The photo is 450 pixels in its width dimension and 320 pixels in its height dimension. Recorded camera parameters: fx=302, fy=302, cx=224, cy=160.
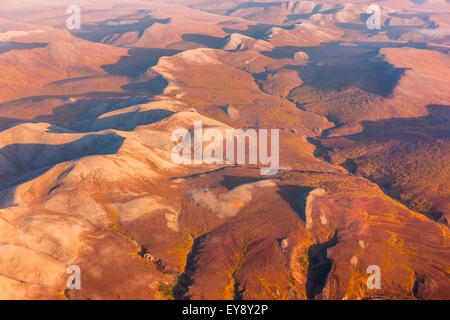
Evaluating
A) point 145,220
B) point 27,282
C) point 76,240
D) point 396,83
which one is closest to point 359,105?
point 396,83

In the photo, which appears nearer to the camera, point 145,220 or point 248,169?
point 145,220

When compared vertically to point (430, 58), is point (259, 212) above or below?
below

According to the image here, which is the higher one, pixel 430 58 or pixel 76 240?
pixel 430 58

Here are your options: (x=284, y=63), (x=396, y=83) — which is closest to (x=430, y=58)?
(x=396, y=83)

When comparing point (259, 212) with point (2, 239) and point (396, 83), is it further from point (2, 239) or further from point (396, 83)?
point (396, 83)

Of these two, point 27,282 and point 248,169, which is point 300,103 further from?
point 27,282

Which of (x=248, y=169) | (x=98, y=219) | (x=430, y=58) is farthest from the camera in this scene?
(x=430, y=58)

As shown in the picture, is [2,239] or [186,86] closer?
[2,239]
